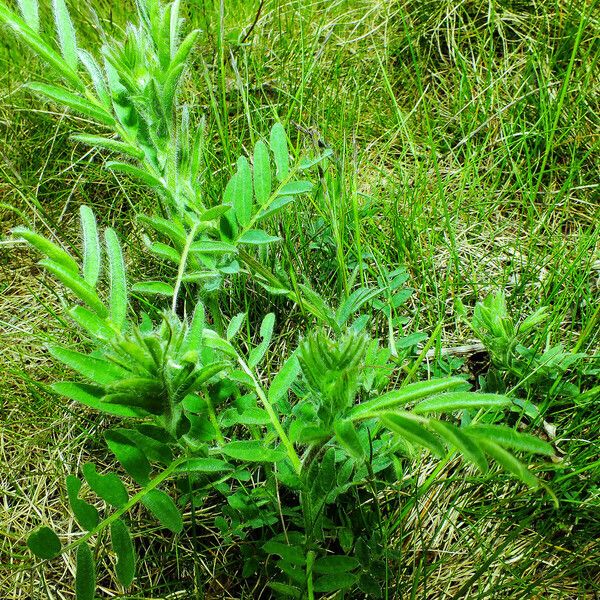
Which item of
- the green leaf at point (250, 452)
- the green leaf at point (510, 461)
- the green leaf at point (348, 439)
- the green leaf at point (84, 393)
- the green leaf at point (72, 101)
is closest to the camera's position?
the green leaf at point (510, 461)

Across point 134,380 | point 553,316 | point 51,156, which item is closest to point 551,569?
point 553,316

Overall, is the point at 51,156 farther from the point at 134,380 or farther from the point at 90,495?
the point at 134,380

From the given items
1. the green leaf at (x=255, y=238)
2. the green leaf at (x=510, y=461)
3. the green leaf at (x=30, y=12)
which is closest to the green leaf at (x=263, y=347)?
the green leaf at (x=255, y=238)

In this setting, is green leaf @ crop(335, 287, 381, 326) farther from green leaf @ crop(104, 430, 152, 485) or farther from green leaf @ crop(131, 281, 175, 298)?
green leaf @ crop(104, 430, 152, 485)

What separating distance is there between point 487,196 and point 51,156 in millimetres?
1444

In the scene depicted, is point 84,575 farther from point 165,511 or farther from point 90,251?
point 90,251

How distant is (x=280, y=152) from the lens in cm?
158

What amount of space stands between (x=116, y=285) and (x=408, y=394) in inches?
20.3

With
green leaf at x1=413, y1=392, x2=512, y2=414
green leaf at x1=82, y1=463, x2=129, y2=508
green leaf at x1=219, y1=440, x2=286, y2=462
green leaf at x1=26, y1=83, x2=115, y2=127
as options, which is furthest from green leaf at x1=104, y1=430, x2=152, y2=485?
green leaf at x1=26, y1=83, x2=115, y2=127

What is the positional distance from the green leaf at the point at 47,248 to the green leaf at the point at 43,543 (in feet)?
1.38

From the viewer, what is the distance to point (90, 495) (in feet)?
5.33

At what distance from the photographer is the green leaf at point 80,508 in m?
1.14

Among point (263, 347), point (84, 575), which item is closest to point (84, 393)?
point (84, 575)

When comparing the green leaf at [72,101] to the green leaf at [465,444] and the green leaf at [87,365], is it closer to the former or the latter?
the green leaf at [87,365]
